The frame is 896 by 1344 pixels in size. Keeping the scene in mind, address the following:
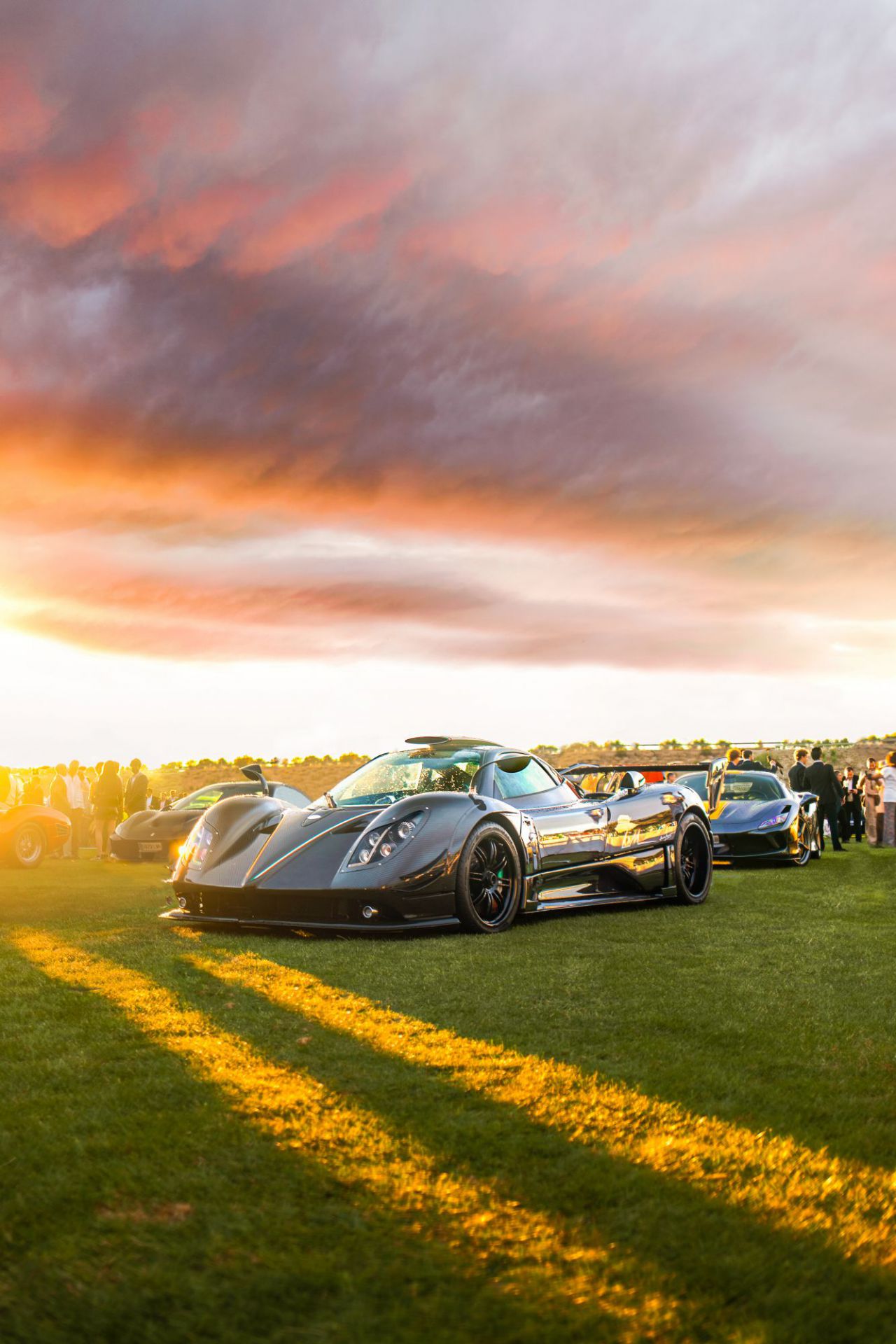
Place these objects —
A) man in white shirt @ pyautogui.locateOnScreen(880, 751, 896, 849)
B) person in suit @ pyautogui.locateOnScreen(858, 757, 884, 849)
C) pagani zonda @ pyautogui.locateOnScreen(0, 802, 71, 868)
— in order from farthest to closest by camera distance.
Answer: person in suit @ pyautogui.locateOnScreen(858, 757, 884, 849) → man in white shirt @ pyautogui.locateOnScreen(880, 751, 896, 849) → pagani zonda @ pyautogui.locateOnScreen(0, 802, 71, 868)

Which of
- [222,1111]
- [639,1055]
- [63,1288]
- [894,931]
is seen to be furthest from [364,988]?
[894,931]

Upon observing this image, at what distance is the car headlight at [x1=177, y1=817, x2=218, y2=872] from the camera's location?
8227 millimetres

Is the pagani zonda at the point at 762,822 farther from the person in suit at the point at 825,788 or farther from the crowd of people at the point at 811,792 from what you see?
the person in suit at the point at 825,788

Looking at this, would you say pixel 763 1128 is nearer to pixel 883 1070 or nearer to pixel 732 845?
pixel 883 1070

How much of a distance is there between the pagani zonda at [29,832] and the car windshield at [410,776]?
11029 millimetres

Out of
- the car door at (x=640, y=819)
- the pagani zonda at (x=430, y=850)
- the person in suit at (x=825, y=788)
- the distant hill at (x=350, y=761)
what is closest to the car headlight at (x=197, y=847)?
the pagani zonda at (x=430, y=850)

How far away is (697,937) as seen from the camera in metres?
7.60

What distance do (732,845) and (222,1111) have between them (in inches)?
497

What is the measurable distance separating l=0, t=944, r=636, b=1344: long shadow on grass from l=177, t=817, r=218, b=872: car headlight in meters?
4.61

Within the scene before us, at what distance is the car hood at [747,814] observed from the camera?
15250 mm

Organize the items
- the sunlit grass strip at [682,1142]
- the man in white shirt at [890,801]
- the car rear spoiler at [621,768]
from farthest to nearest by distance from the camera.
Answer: the man in white shirt at [890,801] → the car rear spoiler at [621,768] → the sunlit grass strip at [682,1142]

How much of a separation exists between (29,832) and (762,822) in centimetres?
1151

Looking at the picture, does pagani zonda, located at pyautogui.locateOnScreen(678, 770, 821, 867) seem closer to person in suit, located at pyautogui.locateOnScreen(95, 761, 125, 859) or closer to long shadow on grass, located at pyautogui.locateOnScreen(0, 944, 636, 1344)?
person in suit, located at pyautogui.locateOnScreen(95, 761, 125, 859)

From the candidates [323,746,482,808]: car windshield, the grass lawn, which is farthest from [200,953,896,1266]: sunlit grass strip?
[323,746,482,808]: car windshield
